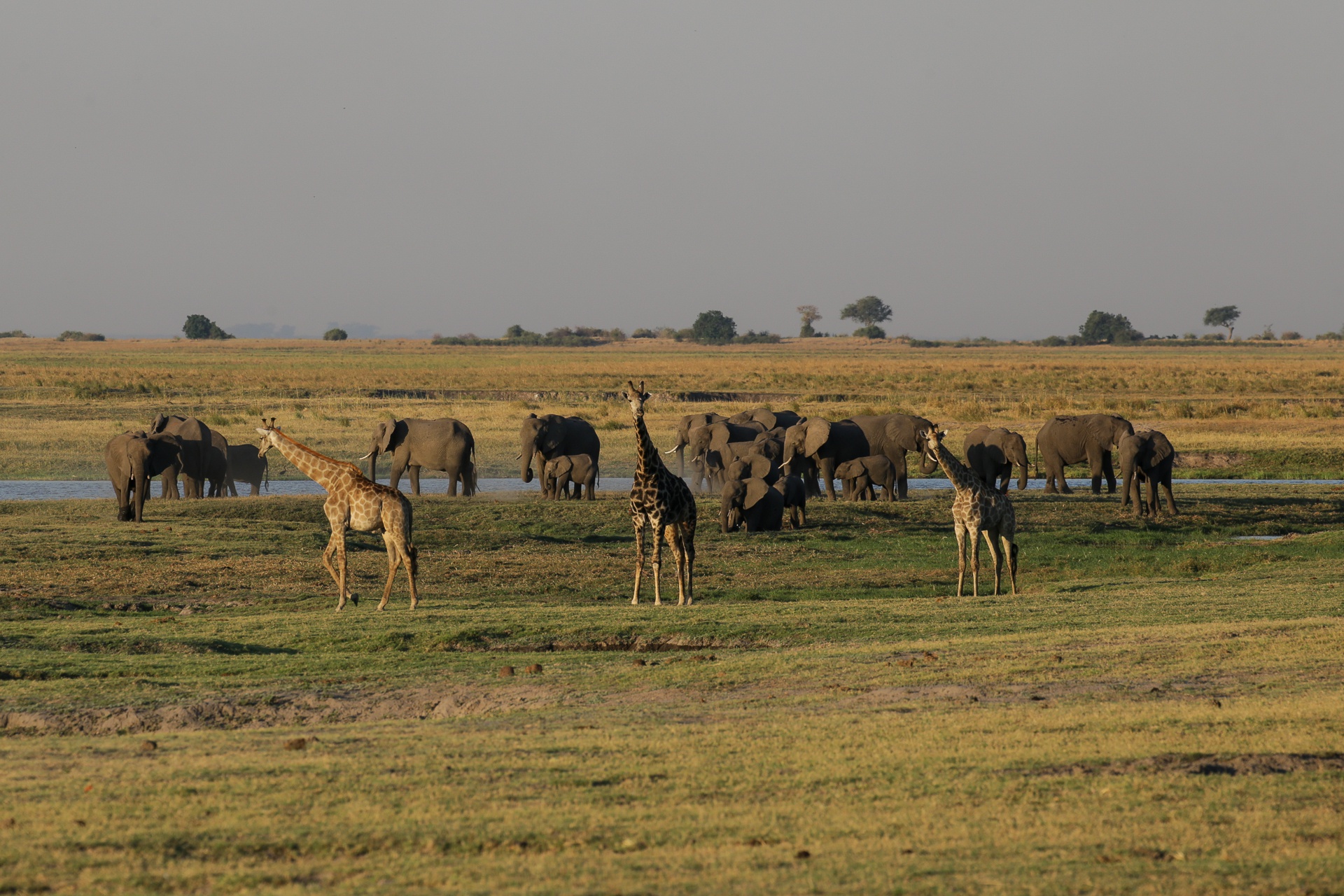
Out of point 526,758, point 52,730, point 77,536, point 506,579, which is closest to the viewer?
point 526,758

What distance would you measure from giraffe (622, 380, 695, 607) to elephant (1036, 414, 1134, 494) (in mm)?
16263

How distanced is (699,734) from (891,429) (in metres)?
23.4

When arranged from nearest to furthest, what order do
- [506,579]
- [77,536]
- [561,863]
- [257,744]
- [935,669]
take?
[561,863]
[257,744]
[935,669]
[506,579]
[77,536]

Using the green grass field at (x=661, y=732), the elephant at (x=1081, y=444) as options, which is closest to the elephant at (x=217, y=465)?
the green grass field at (x=661, y=732)

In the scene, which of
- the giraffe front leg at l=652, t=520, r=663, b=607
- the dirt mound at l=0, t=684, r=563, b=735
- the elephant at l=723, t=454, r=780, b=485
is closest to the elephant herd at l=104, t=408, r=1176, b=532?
the elephant at l=723, t=454, r=780, b=485

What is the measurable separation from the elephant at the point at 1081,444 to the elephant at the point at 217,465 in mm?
16487

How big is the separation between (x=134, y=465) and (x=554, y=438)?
29.2 ft

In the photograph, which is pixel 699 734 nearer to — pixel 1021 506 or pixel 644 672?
pixel 644 672

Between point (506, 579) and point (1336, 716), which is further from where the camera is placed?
point (506, 579)

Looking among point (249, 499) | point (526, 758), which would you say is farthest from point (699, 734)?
point (249, 499)

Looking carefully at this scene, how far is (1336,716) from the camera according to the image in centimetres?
812

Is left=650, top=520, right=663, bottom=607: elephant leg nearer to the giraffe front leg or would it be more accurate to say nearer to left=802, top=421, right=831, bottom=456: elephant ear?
the giraffe front leg

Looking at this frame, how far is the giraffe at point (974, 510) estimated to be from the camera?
15641 millimetres

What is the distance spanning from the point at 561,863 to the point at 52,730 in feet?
16.3
